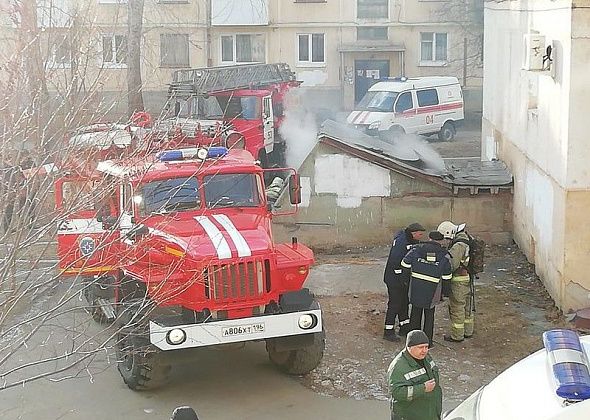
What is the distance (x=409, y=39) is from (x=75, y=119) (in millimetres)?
29589

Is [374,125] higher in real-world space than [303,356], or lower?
higher

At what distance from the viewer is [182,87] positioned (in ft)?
58.7

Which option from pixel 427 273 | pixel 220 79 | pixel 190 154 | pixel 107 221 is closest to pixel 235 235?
pixel 190 154

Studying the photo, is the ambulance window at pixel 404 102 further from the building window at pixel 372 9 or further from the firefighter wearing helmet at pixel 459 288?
the firefighter wearing helmet at pixel 459 288

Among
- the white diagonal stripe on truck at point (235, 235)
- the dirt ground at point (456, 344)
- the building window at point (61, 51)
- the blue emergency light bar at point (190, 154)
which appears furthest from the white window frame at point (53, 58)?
the dirt ground at point (456, 344)

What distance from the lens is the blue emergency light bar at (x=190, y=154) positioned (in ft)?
29.7

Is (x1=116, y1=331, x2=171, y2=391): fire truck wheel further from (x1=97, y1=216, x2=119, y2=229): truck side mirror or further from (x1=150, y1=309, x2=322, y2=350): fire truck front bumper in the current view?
(x1=97, y1=216, x2=119, y2=229): truck side mirror

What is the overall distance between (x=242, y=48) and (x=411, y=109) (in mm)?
11412

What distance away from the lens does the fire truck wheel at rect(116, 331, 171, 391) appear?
7.98 meters

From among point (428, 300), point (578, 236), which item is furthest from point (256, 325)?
point (578, 236)

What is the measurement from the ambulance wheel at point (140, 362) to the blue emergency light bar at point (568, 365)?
4.97 m

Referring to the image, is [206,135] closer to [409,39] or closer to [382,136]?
[382,136]

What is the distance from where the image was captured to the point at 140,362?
823 cm

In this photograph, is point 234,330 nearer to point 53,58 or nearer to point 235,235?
point 235,235
